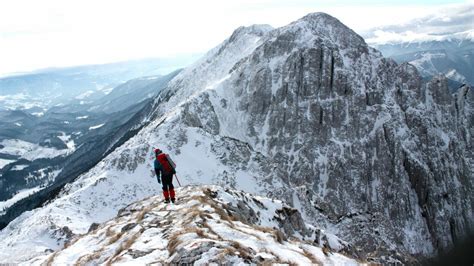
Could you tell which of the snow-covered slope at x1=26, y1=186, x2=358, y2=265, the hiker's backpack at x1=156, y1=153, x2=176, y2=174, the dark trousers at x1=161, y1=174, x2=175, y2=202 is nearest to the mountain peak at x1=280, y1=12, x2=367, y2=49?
the dark trousers at x1=161, y1=174, x2=175, y2=202

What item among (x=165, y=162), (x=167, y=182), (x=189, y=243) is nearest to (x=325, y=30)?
(x=167, y=182)

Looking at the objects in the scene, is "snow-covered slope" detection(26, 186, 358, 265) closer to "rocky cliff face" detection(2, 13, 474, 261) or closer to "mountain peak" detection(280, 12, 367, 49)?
"rocky cliff face" detection(2, 13, 474, 261)

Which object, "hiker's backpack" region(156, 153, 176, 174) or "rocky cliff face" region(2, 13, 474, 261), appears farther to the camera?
"rocky cliff face" region(2, 13, 474, 261)

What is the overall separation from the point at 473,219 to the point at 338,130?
278 feet

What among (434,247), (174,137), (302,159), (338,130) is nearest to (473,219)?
(434,247)

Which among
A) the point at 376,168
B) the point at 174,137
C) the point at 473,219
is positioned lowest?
the point at 473,219

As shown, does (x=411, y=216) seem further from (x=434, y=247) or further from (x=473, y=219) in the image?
(x=473, y=219)

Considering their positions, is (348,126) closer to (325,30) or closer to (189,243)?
(325,30)

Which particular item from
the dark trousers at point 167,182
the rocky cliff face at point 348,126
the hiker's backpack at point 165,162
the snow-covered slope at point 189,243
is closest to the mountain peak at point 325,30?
the rocky cliff face at point 348,126

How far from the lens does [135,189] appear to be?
100 m

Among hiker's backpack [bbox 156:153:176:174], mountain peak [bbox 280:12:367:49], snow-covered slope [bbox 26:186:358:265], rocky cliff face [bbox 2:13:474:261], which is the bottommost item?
rocky cliff face [bbox 2:13:474:261]

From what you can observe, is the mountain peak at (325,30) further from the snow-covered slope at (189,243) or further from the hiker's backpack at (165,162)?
the snow-covered slope at (189,243)

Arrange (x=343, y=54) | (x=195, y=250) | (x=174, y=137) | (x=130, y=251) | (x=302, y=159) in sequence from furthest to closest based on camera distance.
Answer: (x=343, y=54) → (x=302, y=159) → (x=174, y=137) → (x=130, y=251) → (x=195, y=250)

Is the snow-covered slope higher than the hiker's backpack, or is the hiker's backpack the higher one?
the hiker's backpack
